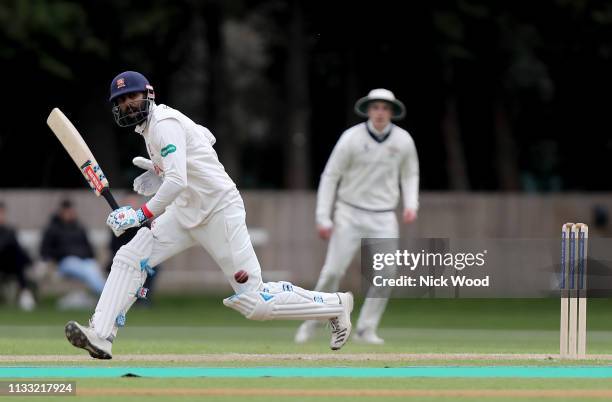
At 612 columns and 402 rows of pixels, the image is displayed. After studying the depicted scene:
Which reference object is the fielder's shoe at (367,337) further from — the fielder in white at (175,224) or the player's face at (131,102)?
the player's face at (131,102)

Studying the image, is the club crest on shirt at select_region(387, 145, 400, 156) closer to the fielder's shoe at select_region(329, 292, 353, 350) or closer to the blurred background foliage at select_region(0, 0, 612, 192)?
the fielder's shoe at select_region(329, 292, 353, 350)

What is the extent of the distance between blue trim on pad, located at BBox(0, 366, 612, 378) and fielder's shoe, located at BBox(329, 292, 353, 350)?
31.8 inches

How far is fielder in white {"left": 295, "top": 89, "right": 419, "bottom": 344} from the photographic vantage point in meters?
13.6

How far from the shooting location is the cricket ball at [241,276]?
34.3 ft

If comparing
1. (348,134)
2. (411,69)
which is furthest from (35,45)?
(348,134)

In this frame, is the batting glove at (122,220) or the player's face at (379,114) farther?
the player's face at (379,114)

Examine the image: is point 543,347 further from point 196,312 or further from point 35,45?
point 35,45

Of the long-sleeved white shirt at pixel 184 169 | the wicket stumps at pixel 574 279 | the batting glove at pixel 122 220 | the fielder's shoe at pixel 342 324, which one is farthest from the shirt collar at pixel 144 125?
the wicket stumps at pixel 574 279

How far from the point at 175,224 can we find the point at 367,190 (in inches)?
133

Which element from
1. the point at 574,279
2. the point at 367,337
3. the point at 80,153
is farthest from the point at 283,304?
the point at 367,337

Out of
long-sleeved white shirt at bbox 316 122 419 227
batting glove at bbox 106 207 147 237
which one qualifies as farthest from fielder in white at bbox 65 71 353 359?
long-sleeved white shirt at bbox 316 122 419 227

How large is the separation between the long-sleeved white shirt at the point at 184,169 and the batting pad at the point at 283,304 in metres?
0.62

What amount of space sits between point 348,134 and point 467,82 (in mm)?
13798

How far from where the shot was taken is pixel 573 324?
1095cm
